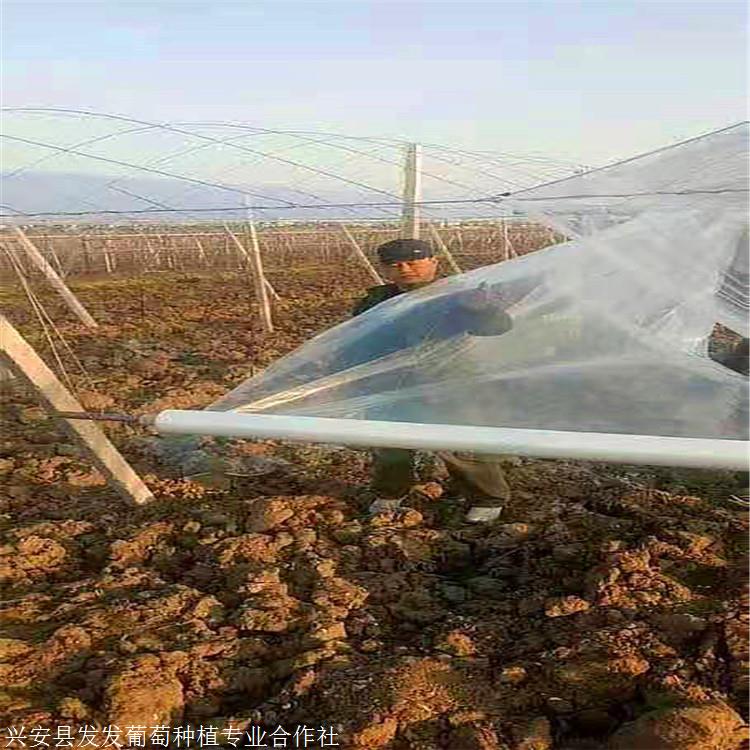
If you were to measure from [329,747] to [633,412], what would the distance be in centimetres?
104

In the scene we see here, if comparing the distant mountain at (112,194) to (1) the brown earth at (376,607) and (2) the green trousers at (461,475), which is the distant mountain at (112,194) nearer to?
(1) the brown earth at (376,607)

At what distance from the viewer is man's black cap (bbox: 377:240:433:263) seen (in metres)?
2.93

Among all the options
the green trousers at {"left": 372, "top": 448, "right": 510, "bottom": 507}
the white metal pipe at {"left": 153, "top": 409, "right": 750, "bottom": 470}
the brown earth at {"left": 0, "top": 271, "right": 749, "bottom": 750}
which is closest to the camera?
the white metal pipe at {"left": 153, "top": 409, "right": 750, "bottom": 470}

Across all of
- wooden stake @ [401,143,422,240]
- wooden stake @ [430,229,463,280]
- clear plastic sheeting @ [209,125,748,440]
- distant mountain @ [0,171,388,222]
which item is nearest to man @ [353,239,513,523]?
clear plastic sheeting @ [209,125,748,440]

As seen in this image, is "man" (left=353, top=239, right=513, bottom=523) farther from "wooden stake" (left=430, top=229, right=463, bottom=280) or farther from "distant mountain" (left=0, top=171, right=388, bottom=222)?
"distant mountain" (left=0, top=171, right=388, bottom=222)

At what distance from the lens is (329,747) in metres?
1.71

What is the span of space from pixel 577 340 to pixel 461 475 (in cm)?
85

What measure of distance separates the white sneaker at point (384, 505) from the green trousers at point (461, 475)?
0.10 feet

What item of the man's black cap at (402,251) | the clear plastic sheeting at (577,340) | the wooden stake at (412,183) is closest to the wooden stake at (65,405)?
the clear plastic sheeting at (577,340)

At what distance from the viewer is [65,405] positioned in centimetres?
276

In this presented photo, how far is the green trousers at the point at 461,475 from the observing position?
2.88 metres

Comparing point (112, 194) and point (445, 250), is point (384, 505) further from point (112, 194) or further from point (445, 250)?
point (112, 194)

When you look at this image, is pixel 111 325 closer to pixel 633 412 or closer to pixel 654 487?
pixel 654 487

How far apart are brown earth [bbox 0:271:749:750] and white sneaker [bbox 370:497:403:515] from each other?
8cm
